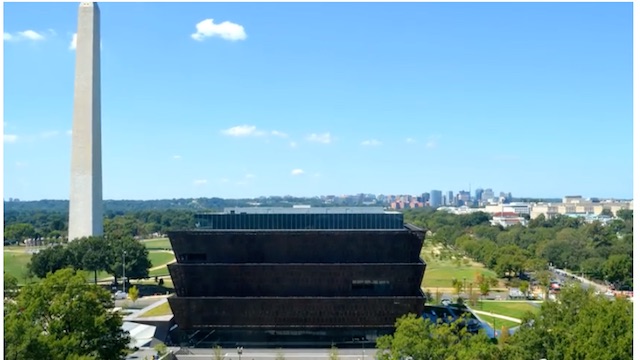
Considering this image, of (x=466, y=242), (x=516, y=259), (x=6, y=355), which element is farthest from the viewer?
(x=466, y=242)

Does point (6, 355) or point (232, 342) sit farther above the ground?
point (6, 355)

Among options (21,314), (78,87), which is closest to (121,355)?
(21,314)

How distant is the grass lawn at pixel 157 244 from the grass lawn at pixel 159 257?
30.9 ft

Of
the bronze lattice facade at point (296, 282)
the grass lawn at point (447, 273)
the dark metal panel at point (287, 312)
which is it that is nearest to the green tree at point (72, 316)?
the dark metal panel at point (287, 312)

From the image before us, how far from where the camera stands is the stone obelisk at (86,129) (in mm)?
90875

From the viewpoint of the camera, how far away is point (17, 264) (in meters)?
99.6

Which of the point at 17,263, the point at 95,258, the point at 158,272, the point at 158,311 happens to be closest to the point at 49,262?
the point at 95,258

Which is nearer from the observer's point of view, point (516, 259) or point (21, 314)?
point (21, 314)

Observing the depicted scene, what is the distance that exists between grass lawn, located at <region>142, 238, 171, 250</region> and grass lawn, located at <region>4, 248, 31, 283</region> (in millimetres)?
27973

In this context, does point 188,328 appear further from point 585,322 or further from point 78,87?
point 78,87

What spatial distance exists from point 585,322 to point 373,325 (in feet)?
61.7

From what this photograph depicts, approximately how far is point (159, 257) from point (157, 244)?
101 ft

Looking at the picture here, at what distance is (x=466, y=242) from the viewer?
122m

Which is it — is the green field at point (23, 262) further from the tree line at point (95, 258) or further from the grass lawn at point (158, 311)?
the grass lawn at point (158, 311)
